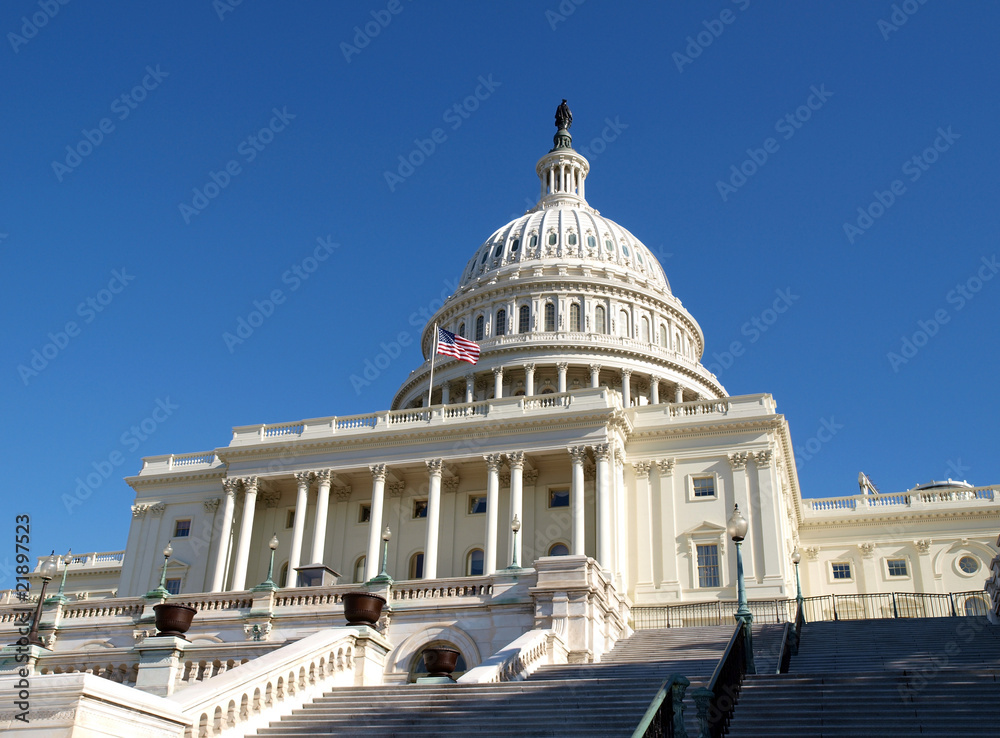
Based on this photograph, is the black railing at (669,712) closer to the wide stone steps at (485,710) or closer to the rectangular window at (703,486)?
the wide stone steps at (485,710)

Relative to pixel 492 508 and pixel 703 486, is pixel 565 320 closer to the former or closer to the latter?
pixel 703 486

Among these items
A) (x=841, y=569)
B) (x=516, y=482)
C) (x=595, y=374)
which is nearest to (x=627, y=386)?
(x=595, y=374)

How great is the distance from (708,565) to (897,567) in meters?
19.0

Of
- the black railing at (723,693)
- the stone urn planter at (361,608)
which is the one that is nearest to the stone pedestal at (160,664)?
the stone urn planter at (361,608)

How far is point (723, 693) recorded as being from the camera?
1645 cm

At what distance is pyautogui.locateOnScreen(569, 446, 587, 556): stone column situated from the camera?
4809 centimetres

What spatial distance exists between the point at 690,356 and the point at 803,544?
24.8 metres

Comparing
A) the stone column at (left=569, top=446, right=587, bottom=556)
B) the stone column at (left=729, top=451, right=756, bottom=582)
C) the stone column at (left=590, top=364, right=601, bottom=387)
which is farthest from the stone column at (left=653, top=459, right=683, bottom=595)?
the stone column at (left=590, top=364, right=601, bottom=387)

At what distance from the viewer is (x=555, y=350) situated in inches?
2940

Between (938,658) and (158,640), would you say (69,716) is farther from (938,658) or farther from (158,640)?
(938,658)

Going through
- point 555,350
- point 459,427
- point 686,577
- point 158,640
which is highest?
point 555,350

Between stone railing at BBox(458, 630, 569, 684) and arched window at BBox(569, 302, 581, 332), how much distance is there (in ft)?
170

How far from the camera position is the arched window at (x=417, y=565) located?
5281cm

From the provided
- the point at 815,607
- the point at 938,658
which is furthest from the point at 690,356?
the point at 938,658
